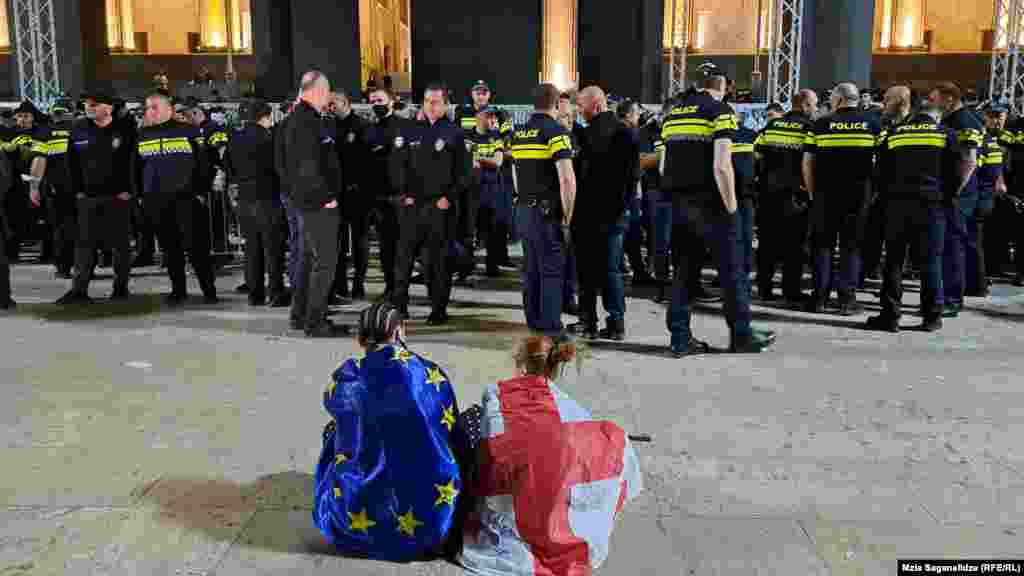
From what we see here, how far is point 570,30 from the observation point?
23266 mm

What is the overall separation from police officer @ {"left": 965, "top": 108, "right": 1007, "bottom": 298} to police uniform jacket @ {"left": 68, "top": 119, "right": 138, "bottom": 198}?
843cm

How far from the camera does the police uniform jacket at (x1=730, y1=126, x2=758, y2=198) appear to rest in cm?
792

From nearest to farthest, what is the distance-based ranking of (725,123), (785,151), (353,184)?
1. (725,123)
2. (785,151)
3. (353,184)

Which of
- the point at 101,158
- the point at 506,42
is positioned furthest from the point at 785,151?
the point at 506,42

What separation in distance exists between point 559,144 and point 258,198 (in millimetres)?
3398

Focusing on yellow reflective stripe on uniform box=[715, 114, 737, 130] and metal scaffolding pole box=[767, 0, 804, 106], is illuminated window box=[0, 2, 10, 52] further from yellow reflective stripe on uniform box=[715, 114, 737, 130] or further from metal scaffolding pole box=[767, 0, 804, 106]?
yellow reflective stripe on uniform box=[715, 114, 737, 130]

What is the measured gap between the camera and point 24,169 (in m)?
11.8

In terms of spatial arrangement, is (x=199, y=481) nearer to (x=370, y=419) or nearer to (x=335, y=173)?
(x=370, y=419)

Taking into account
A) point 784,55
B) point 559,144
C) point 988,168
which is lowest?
point 988,168

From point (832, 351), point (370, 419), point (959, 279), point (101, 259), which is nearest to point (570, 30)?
point (101, 259)

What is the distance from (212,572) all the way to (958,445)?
3954mm

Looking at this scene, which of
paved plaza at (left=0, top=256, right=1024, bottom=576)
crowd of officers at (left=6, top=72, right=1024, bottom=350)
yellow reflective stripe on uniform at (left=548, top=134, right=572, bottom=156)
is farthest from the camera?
crowd of officers at (left=6, top=72, right=1024, bottom=350)

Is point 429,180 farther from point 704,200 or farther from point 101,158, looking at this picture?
point 101,158

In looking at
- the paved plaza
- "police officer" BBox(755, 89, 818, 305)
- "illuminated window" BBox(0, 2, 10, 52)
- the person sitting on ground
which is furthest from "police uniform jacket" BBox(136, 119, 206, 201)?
"illuminated window" BBox(0, 2, 10, 52)
